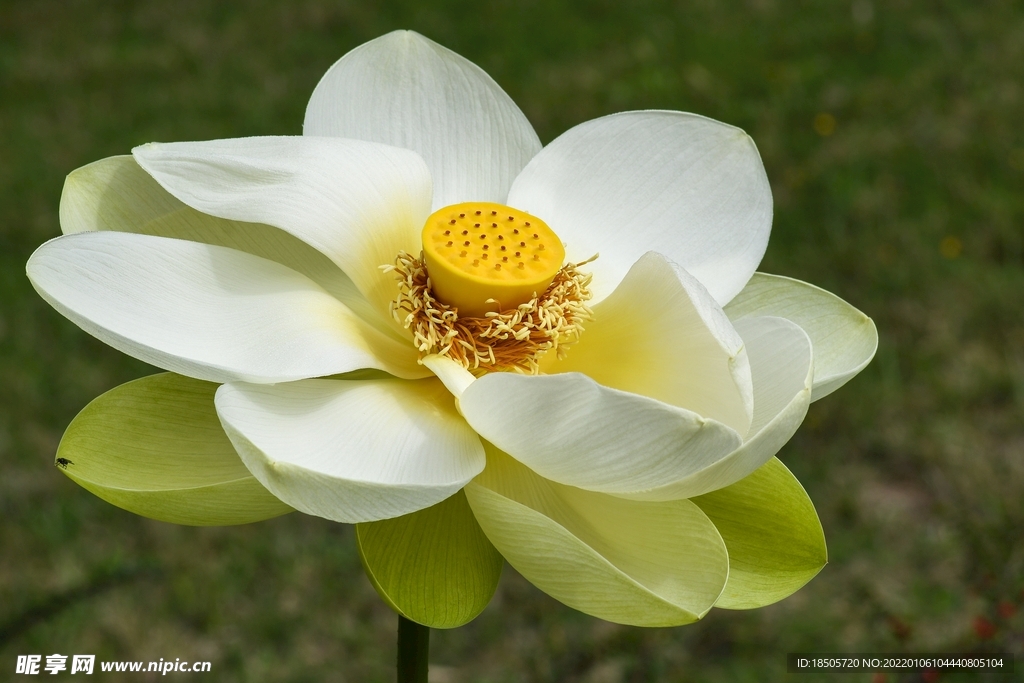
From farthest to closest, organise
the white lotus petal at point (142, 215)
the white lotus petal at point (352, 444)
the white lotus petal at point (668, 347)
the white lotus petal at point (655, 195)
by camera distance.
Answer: the white lotus petal at point (655, 195), the white lotus petal at point (142, 215), the white lotus petal at point (668, 347), the white lotus petal at point (352, 444)

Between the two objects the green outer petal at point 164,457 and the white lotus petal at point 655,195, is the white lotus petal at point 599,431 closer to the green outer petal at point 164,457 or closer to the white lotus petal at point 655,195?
the green outer petal at point 164,457

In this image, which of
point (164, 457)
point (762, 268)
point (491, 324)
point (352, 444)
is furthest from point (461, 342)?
point (762, 268)

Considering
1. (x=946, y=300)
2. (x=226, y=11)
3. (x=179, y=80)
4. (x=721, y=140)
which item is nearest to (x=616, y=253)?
(x=721, y=140)

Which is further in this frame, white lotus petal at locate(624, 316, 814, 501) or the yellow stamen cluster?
the yellow stamen cluster

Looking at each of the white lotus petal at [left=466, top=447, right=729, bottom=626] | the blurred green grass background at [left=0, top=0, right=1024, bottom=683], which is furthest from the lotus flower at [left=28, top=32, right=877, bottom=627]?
the blurred green grass background at [left=0, top=0, right=1024, bottom=683]

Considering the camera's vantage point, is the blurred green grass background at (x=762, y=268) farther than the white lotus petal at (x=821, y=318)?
Yes

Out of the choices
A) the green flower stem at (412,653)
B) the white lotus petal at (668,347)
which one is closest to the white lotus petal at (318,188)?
the white lotus petal at (668,347)

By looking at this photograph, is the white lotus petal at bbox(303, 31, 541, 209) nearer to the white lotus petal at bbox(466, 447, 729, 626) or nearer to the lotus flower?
the lotus flower
